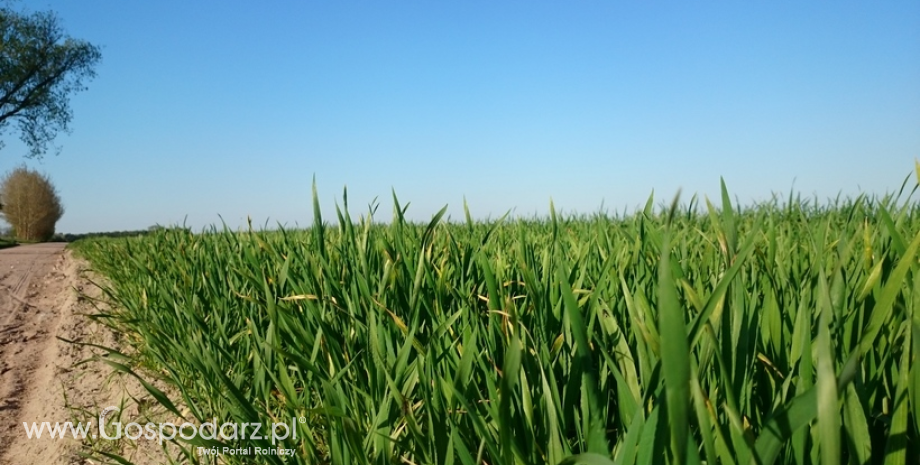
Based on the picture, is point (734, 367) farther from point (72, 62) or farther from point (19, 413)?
point (72, 62)

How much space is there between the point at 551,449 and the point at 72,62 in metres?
30.3

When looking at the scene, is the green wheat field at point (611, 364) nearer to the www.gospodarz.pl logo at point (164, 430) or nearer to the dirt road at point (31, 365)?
the www.gospodarz.pl logo at point (164, 430)

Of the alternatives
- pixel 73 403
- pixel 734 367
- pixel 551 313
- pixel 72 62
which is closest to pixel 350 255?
pixel 551 313

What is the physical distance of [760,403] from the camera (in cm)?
104

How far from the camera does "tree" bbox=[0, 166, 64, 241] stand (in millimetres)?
27047

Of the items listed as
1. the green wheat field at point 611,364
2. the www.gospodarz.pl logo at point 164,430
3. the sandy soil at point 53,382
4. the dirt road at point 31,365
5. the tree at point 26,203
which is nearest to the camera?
the green wheat field at point 611,364

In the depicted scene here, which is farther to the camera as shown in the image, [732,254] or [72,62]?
[72,62]

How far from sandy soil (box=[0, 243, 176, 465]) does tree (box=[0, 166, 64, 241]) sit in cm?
2466

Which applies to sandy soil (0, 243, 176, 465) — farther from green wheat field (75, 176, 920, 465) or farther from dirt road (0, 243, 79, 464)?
green wheat field (75, 176, 920, 465)

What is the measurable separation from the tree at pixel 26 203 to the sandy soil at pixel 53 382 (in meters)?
24.7

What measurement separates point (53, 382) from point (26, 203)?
2909 centimetres

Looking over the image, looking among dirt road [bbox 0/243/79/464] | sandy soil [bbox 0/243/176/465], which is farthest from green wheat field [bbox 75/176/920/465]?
dirt road [bbox 0/243/79/464]

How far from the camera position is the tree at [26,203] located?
88.7 feet

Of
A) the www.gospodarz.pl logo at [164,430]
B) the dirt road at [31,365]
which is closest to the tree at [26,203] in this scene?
the dirt road at [31,365]
